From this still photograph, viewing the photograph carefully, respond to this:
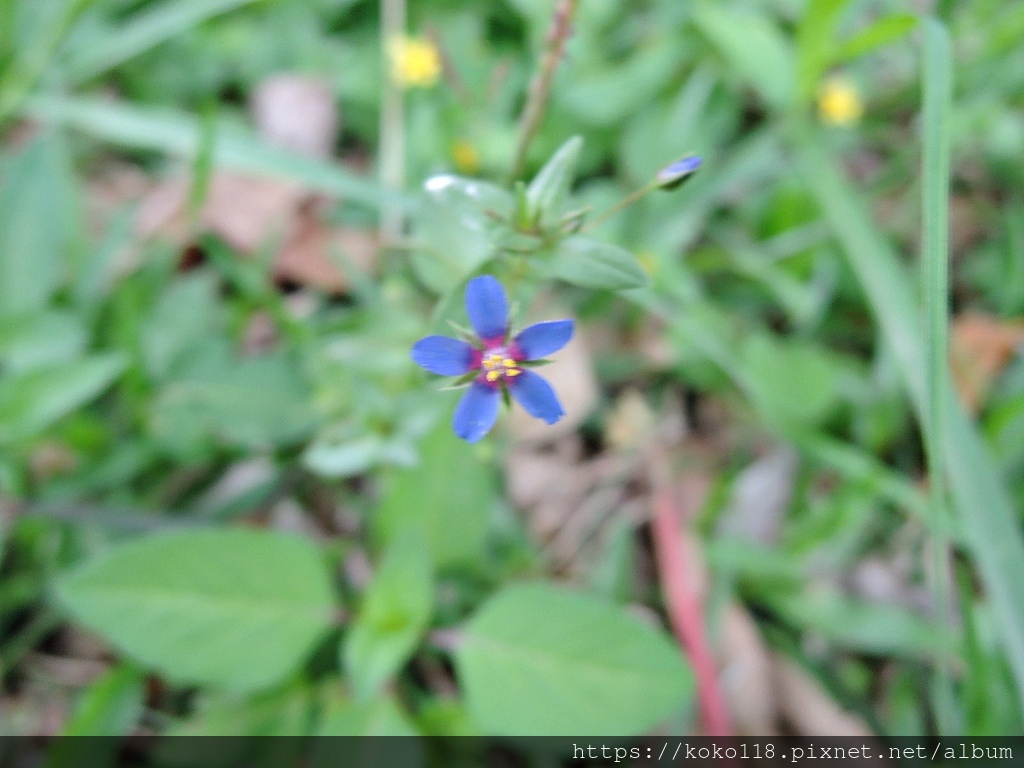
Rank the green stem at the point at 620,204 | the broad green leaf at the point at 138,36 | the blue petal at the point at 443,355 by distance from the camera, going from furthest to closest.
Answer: the broad green leaf at the point at 138,36, the green stem at the point at 620,204, the blue petal at the point at 443,355

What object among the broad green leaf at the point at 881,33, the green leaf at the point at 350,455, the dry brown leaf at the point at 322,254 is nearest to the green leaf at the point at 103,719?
the green leaf at the point at 350,455

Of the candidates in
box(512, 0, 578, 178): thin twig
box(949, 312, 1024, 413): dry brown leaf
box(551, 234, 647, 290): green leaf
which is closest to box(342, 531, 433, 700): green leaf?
box(551, 234, 647, 290): green leaf

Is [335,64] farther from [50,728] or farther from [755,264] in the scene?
[50,728]

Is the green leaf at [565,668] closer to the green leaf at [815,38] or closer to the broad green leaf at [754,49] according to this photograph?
the green leaf at [815,38]

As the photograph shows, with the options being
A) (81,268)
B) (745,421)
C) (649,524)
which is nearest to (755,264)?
(745,421)

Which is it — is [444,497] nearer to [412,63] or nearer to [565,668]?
[565,668]

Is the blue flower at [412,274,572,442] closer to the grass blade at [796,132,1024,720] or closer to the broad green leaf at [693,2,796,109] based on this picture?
the grass blade at [796,132,1024,720]
